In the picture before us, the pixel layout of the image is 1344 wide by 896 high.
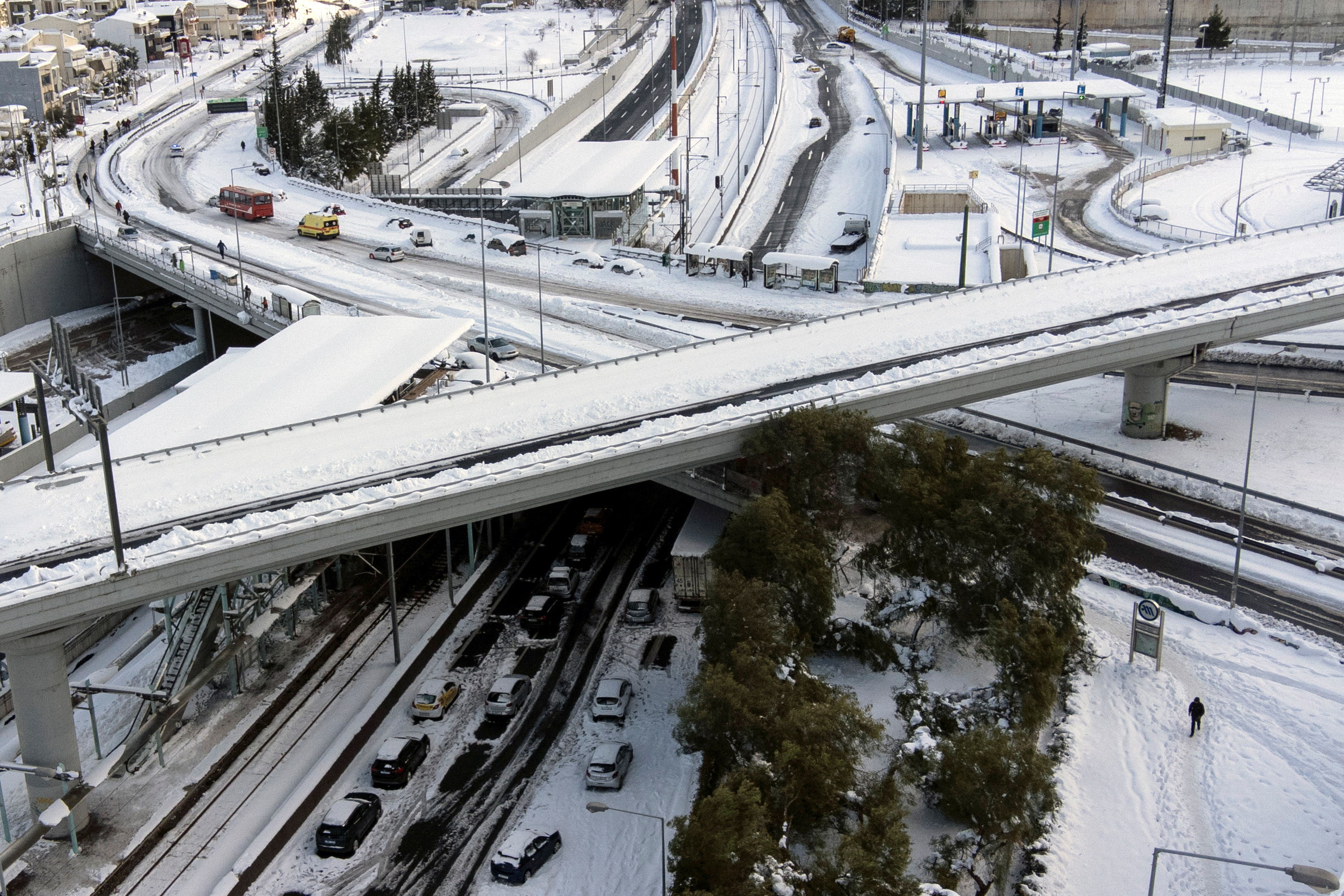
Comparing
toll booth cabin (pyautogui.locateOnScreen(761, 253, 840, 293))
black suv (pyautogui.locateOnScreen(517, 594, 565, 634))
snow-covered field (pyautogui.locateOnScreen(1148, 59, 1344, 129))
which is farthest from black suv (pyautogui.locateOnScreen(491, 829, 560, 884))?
snow-covered field (pyautogui.locateOnScreen(1148, 59, 1344, 129))

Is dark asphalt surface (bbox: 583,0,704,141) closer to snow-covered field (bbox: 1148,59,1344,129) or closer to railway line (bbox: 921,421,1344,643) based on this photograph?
snow-covered field (bbox: 1148,59,1344,129)

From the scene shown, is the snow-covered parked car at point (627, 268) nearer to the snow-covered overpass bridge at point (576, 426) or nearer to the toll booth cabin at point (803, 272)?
the toll booth cabin at point (803, 272)

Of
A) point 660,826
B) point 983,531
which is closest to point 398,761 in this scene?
point 660,826

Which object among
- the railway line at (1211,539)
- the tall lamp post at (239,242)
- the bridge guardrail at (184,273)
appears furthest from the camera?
the tall lamp post at (239,242)

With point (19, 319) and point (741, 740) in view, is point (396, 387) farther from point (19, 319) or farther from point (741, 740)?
point (19, 319)

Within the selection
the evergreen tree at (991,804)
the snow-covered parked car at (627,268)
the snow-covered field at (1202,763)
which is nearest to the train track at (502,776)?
the evergreen tree at (991,804)

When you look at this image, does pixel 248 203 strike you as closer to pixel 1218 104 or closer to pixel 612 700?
pixel 612 700

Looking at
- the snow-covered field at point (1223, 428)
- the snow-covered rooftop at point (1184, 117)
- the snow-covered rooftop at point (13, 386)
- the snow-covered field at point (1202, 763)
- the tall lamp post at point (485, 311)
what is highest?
the snow-covered rooftop at point (1184, 117)
